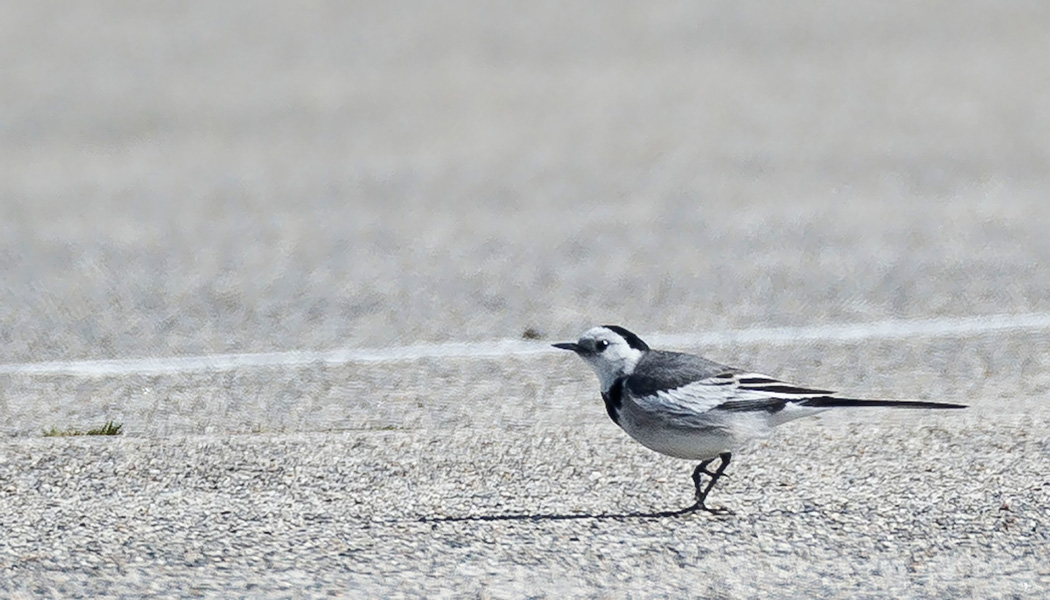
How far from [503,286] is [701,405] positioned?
545 centimetres

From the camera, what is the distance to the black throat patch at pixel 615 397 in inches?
234

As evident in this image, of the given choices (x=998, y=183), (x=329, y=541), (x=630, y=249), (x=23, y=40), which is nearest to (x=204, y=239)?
(x=630, y=249)

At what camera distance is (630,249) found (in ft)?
40.5

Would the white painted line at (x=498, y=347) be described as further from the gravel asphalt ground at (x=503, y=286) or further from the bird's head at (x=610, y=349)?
the bird's head at (x=610, y=349)

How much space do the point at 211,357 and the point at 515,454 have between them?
10.1 ft

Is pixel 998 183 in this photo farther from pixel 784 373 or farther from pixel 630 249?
pixel 784 373

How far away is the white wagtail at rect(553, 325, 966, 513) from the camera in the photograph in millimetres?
Answer: 5742

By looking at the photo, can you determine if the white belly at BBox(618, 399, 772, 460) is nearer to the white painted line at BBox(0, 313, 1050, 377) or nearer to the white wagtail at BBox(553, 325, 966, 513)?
the white wagtail at BBox(553, 325, 966, 513)

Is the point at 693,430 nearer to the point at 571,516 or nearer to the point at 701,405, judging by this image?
the point at 701,405

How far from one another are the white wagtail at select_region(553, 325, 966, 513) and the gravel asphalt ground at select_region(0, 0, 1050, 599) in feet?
0.88

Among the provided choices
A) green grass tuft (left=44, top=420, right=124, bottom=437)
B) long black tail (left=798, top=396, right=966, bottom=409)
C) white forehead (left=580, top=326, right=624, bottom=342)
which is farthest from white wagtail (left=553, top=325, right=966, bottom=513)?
green grass tuft (left=44, top=420, right=124, bottom=437)

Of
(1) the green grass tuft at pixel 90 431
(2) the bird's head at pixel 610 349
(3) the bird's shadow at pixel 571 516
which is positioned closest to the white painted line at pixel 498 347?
(1) the green grass tuft at pixel 90 431

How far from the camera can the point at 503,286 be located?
11.1m

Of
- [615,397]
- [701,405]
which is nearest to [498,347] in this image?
[615,397]
